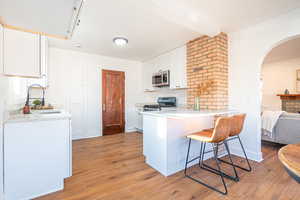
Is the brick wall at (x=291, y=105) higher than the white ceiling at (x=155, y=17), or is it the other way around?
the white ceiling at (x=155, y=17)

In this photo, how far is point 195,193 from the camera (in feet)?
5.40

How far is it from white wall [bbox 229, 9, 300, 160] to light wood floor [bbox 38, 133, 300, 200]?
1.75 ft

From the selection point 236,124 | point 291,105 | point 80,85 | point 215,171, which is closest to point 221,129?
point 236,124

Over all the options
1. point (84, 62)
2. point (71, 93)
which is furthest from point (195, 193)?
→ point (84, 62)

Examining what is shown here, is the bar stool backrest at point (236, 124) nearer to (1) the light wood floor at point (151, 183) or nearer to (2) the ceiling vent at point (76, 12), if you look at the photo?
(1) the light wood floor at point (151, 183)

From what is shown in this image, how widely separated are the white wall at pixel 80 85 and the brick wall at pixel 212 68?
264 centimetres

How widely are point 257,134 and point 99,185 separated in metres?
2.73

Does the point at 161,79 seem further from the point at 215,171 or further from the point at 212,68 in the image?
the point at 215,171

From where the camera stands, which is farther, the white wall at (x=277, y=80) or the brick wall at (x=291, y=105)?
the white wall at (x=277, y=80)

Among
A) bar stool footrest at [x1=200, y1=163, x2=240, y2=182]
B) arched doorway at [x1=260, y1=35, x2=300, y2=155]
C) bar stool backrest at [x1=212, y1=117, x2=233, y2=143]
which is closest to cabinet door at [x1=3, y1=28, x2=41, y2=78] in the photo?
bar stool backrest at [x1=212, y1=117, x2=233, y2=143]

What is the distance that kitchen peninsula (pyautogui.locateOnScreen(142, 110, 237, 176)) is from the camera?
6.61 feet

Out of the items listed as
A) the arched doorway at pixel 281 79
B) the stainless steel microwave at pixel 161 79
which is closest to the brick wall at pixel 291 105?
the arched doorway at pixel 281 79

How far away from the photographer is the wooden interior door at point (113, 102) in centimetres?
445

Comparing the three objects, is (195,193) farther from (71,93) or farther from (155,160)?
(71,93)
